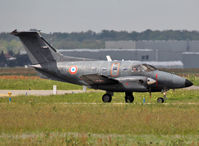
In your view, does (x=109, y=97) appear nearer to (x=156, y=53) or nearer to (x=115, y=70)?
(x=115, y=70)

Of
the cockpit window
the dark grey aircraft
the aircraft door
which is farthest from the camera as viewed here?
the aircraft door

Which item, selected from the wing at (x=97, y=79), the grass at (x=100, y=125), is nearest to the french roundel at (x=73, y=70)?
Result: the wing at (x=97, y=79)

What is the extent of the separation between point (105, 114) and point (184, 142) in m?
8.42

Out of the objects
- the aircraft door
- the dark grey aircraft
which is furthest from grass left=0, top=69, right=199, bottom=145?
the aircraft door

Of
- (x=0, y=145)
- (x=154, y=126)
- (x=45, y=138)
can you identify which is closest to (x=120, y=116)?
(x=154, y=126)

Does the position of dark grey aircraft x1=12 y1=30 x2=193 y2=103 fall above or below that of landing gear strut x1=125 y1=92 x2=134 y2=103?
above

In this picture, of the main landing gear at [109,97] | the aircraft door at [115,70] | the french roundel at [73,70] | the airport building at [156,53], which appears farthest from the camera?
the airport building at [156,53]

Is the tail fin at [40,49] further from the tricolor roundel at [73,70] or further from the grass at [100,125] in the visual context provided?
the grass at [100,125]

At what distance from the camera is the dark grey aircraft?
116 feet

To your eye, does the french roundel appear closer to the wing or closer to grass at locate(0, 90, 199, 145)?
the wing

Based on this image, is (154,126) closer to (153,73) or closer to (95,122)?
(95,122)

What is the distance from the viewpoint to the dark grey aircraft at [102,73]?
35500mm

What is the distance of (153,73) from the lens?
117ft

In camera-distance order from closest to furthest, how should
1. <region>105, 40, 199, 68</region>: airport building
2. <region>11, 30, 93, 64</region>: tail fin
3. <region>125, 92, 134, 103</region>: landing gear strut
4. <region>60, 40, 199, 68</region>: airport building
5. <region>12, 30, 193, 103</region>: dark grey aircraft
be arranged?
<region>12, 30, 193, 103</region>: dark grey aircraft, <region>125, 92, 134, 103</region>: landing gear strut, <region>11, 30, 93, 64</region>: tail fin, <region>60, 40, 199, 68</region>: airport building, <region>105, 40, 199, 68</region>: airport building
